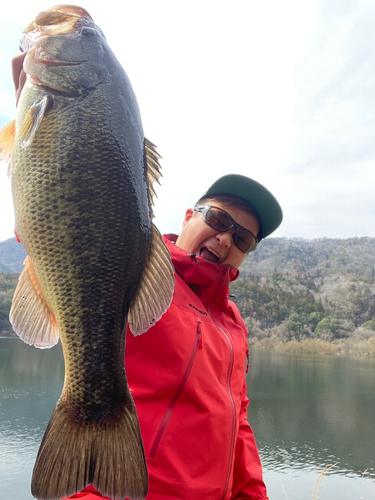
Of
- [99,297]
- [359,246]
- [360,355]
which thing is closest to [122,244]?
[99,297]

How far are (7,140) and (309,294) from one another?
70921 mm

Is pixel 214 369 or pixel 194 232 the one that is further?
pixel 194 232

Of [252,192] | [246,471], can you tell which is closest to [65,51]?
[252,192]

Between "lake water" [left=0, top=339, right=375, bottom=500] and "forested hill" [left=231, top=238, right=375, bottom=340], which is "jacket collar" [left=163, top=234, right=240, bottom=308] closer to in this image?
"lake water" [left=0, top=339, right=375, bottom=500]

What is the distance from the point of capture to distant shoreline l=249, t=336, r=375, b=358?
1797 inches

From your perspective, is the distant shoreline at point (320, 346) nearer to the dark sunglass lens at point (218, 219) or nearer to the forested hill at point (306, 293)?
the forested hill at point (306, 293)

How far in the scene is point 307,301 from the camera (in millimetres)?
64875

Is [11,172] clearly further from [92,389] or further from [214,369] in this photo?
[214,369]

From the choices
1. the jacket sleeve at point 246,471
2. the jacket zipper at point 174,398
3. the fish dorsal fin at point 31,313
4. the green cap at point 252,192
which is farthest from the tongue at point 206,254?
the fish dorsal fin at point 31,313

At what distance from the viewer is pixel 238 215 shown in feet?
7.66

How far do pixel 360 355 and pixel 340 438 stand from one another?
31158 mm

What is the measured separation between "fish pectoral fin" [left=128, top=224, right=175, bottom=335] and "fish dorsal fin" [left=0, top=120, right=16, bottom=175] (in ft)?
1.77

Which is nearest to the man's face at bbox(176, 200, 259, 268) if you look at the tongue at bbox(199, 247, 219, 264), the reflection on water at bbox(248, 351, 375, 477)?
the tongue at bbox(199, 247, 219, 264)

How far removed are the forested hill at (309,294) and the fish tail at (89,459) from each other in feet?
181
